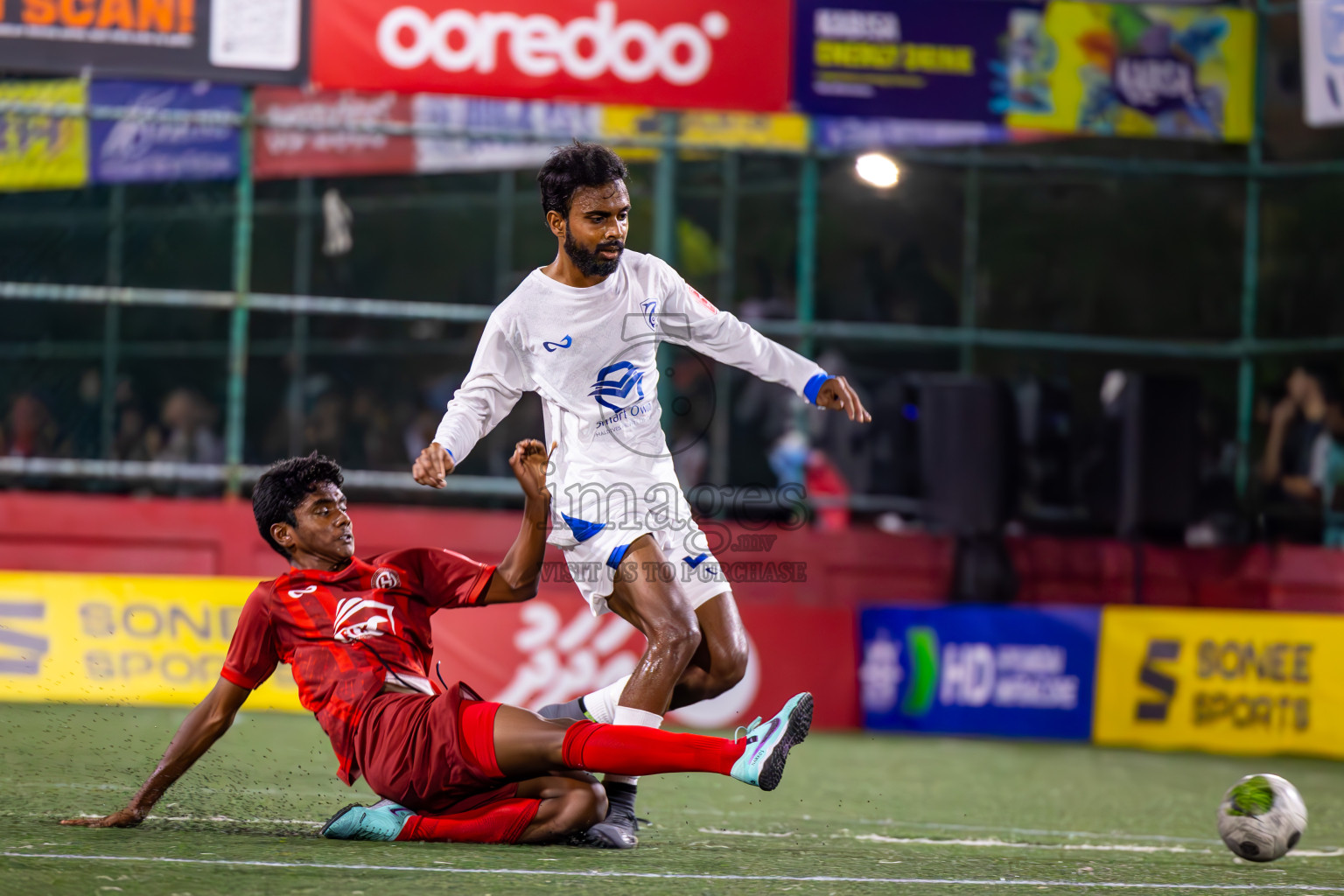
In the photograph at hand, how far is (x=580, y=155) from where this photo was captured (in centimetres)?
486

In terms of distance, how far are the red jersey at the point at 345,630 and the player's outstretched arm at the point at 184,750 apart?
0.28ft

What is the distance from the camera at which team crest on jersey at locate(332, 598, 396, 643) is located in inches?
186

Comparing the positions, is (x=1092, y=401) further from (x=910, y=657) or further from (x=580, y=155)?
(x=580, y=155)

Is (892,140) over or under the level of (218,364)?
over

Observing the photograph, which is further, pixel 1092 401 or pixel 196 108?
pixel 1092 401

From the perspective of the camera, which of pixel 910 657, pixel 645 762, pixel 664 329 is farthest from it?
pixel 910 657

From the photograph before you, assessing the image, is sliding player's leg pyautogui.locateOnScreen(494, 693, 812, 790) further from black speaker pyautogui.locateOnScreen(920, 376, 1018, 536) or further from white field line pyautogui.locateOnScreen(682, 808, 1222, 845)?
black speaker pyautogui.locateOnScreen(920, 376, 1018, 536)

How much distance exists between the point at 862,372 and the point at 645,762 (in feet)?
32.7

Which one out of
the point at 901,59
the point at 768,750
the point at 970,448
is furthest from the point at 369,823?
the point at 901,59

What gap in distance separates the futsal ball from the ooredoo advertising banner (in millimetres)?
7714

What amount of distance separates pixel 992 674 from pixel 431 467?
20.5ft

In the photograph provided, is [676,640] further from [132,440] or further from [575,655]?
[132,440]

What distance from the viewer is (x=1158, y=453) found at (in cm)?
1040

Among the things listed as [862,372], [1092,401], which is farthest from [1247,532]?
[862,372]
